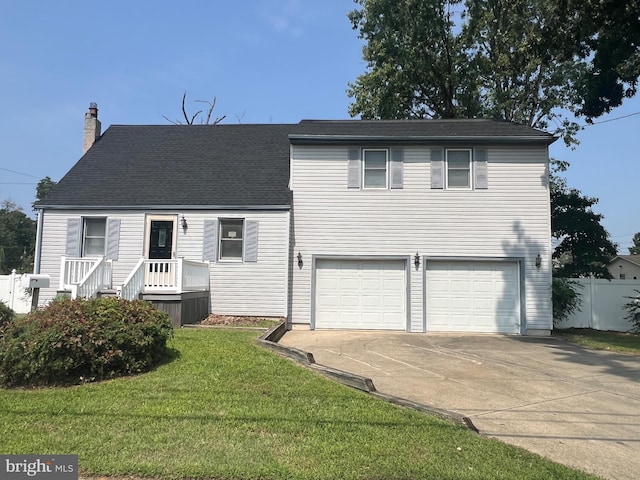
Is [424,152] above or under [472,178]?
above

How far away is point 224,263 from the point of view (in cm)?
1302

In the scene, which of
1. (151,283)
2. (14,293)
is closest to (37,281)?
(151,283)

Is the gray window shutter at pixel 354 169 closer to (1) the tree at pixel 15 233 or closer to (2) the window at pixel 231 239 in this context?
(2) the window at pixel 231 239

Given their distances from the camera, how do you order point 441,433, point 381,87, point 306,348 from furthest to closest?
point 381,87
point 306,348
point 441,433

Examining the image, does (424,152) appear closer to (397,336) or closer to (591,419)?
(397,336)

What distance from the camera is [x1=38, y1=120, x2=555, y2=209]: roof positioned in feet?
42.9

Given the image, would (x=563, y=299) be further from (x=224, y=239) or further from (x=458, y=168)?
(x=224, y=239)

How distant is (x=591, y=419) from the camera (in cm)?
503

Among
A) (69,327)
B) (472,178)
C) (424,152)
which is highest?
(424,152)

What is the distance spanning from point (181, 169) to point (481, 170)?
9.97 metres

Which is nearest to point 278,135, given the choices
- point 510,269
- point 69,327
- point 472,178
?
point 472,178

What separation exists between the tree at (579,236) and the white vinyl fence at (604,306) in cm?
255

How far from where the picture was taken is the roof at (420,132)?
1275 cm

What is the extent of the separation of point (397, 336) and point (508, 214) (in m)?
5.19
